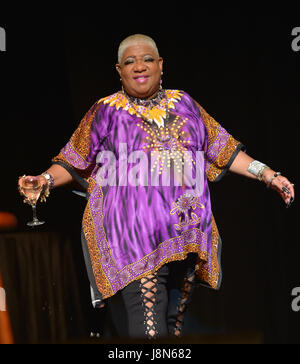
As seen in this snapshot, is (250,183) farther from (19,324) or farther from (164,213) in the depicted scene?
(19,324)

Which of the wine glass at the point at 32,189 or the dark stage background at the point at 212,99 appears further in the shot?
the dark stage background at the point at 212,99

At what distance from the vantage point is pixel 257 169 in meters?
3.12

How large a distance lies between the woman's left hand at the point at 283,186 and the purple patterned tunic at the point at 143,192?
11.0 inches

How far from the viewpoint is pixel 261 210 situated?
4.00 metres

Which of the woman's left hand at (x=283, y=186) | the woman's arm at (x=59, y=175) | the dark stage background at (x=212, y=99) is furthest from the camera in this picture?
the dark stage background at (x=212, y=99)

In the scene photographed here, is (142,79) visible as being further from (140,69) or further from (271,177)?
(271,177)

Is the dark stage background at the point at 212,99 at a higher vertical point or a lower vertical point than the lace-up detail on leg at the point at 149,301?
higher

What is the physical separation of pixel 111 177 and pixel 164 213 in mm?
289

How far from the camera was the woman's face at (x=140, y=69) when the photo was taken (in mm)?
3045
